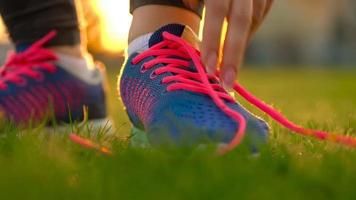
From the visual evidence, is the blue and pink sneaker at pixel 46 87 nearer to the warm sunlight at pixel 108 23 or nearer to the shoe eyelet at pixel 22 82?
the shoe eyelet at pixel 22 82

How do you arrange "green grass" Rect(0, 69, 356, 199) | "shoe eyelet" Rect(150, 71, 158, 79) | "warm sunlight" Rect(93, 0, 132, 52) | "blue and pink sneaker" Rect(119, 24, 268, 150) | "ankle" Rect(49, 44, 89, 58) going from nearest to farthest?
"green grass" Rect(0, 69, 356, 199) → "blue and pink sneaker" Rect(119, 24, 268, 150) → "shoe eyelet" Rect(150, 71, 158, 79) → "ankle" Rect(49, 44, 89, 58) → "warm sunlight" Rect(93, 0, 132, 52)

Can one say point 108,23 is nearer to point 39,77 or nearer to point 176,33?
point 39,77

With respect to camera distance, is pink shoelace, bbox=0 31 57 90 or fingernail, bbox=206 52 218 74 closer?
fingernail, bbox=206 52 218 74

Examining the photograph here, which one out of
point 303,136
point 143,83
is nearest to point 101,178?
point 143,83

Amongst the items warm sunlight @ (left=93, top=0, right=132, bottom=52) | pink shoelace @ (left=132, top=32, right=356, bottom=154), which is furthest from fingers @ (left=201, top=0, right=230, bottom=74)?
warm sunlight @ (left=93, top=0, right=132, bottom=52)

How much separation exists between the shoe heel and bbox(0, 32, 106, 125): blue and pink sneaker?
18.3 inches

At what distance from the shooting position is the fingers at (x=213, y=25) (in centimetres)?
152

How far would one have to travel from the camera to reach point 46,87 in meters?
2.23

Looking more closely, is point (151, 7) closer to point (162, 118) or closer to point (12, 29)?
point (162, 118)

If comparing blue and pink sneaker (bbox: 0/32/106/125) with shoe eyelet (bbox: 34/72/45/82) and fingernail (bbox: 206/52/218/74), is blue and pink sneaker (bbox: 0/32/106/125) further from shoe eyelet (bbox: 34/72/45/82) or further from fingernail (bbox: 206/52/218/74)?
fingernail (bbox: 206/52/218/74)

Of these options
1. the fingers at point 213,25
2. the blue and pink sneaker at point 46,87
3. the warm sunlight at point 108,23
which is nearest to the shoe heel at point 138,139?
the fingers at point 213,25

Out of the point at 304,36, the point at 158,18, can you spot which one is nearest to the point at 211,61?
the point at 158,18

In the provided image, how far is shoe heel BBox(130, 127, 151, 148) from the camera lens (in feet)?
5.03

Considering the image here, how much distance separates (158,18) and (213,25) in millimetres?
369
